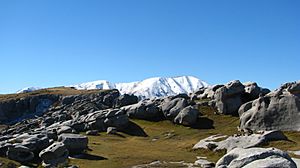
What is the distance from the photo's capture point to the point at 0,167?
4684cm

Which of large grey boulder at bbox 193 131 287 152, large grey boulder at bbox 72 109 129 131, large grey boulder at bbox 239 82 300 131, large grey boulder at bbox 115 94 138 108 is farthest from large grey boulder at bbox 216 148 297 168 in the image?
large grey boulder at bbox 115 94 138 108

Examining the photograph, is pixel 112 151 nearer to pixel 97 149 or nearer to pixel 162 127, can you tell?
pixel 97 149

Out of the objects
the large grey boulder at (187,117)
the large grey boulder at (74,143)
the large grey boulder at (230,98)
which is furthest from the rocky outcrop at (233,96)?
the large grey boulder at (74,143)

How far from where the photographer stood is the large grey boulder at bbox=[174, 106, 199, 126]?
9338 cm

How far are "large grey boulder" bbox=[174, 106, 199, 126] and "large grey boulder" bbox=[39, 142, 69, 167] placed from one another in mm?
43842

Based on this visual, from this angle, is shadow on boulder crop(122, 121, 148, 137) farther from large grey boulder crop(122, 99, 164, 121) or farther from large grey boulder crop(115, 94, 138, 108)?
large grey boulder crop(115, 94, 138, 108)

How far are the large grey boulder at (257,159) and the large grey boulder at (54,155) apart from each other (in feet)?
82.7

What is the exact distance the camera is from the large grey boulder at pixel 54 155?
5188 cm

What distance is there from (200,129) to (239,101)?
1549cm

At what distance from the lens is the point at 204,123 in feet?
307

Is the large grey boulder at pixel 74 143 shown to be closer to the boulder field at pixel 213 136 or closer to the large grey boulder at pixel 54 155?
the boulder field at pixel 213 136

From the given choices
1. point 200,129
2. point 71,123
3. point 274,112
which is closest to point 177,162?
point 274,112

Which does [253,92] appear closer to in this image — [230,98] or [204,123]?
[230,98]

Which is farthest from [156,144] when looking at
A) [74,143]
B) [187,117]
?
[187,117]
